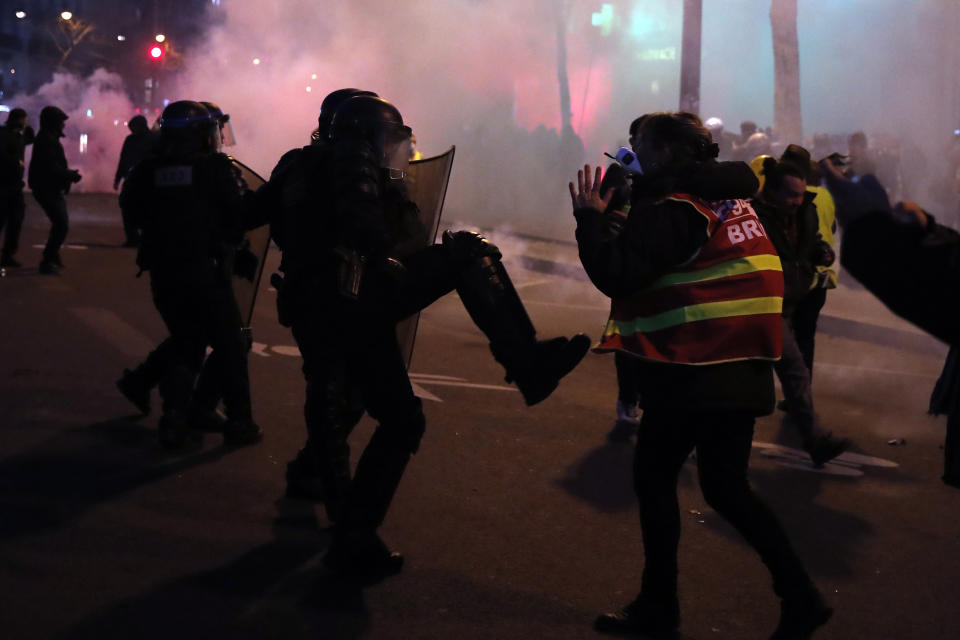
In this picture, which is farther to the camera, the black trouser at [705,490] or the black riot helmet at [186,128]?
the black riot helmet at [186,128]

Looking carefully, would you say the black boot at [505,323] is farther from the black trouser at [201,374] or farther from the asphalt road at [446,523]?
the black trouser at [201,374]

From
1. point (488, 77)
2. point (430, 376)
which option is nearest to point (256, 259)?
point (430, 376)

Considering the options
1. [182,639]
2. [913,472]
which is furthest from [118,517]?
[913,472]

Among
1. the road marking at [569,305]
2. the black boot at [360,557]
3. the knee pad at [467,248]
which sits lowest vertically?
the road marking at [569,305]

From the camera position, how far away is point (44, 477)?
4.49m

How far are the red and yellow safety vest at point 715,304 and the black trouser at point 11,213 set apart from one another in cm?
972

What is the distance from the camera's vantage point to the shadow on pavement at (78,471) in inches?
159

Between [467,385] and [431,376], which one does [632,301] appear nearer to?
[467,385]

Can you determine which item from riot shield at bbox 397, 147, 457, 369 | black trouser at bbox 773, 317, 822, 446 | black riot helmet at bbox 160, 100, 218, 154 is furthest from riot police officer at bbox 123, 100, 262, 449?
black trouser at bbox 773, 317, 822, 446

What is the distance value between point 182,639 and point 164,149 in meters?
2.50

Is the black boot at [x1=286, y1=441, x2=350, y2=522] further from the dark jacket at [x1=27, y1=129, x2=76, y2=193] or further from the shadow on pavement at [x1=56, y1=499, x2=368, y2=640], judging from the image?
the dark jacket at [x1=27, y1=129, x2=76, y2=193]

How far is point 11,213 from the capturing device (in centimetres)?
1152

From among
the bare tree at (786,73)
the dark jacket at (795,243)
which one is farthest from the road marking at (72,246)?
the dark jacket at (795,243)

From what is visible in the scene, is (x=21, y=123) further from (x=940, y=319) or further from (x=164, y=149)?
(x=940, y=319)
